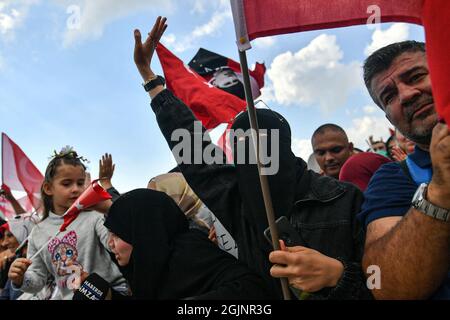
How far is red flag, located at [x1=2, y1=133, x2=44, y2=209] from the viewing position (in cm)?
527

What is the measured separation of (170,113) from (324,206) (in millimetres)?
894

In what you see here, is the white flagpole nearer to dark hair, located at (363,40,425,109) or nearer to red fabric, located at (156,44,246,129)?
dark hair, located at (363,40,425,109)

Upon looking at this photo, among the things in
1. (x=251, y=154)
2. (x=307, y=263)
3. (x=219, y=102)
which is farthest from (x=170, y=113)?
(x=219, y=102)

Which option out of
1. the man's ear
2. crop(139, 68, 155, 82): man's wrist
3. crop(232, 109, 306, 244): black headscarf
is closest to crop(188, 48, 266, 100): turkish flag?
the man's ear

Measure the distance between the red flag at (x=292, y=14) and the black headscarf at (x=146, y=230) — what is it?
1.14 m

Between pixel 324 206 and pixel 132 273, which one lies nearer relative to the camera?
pixel 324 206

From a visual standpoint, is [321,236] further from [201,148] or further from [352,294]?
[201,148]

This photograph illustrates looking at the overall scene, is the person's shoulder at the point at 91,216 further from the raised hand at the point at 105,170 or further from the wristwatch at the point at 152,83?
the wristwatch at the point at 152,83

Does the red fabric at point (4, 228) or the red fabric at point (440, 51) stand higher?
the red fabric at point (440, 51)

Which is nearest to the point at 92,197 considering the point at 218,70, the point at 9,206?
the point at 218,70

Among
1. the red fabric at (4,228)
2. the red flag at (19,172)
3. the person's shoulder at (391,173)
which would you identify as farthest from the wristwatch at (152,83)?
the red fabric at (4,228)

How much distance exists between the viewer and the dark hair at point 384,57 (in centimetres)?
183

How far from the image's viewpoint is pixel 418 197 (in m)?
1.44

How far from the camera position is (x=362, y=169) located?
10.1 feet
